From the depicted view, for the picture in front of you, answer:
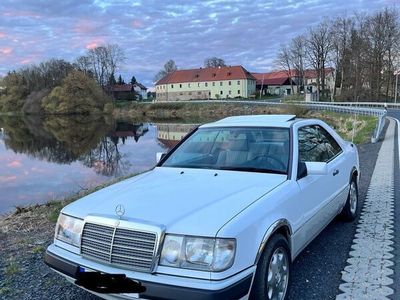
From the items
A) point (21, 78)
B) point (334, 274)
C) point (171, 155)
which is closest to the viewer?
point (334, 274)

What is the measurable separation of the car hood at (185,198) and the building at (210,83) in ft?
347

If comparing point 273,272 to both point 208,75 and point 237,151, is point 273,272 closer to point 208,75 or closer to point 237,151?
point 237,151

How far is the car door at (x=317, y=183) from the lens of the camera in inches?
162

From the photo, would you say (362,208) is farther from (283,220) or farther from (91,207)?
(91,207)

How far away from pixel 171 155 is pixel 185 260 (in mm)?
2224

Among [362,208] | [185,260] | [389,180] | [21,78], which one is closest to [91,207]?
[185,260]

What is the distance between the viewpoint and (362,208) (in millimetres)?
6816

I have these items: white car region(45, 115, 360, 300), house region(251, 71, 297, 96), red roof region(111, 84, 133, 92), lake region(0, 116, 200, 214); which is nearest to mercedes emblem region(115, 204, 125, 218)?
white car region(45, 115, 360, 300)

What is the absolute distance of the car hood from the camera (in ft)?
9.82

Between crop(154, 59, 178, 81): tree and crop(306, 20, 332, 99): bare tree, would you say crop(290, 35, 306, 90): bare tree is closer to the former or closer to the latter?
crop(306, 20, 332, 99): bare tree

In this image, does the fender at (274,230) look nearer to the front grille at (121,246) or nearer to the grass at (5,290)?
the front grille at (121,246)

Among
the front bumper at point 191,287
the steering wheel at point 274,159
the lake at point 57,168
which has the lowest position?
the lake at point 57,168

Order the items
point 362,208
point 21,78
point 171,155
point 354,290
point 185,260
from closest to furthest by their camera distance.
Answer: point 185,260, point 354,290, point 171,155, point 362,208, point 21,78

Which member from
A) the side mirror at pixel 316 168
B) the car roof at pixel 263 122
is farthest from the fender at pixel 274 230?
the car roof at pixel 263 122
